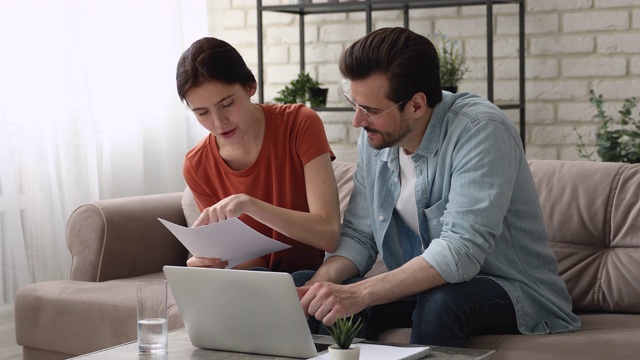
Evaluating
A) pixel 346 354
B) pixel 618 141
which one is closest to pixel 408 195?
pixel 346 354

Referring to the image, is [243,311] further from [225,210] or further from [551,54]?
[551,54]

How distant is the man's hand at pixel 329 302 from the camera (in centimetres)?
188

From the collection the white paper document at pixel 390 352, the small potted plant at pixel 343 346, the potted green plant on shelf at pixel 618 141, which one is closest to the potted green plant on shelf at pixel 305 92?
the potted green plant on shelf at pixel 618 141

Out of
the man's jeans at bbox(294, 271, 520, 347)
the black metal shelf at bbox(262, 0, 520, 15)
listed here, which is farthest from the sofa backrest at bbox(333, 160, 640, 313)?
the black metal shelf at bbox(262, 0, 520, 15)

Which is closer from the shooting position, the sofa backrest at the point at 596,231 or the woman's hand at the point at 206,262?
the woman's hand at the point at 206,262

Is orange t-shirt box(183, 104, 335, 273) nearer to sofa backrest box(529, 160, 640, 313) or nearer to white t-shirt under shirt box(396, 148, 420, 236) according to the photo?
white t-shirt under shirt box(396, 148, 420, 236)

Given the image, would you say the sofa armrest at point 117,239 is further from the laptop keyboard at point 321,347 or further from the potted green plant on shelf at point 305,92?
the laptop keyboard at point 321,347

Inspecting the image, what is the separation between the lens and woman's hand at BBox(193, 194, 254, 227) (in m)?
2.13

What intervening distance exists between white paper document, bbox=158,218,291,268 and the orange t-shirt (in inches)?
9.9

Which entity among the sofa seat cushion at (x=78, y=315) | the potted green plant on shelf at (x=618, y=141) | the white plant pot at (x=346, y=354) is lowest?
the sofa seat cushion at (x=78, y=315)

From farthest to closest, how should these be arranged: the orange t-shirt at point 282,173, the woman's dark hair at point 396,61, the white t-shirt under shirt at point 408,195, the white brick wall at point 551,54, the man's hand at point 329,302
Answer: the white brick wall at point 551,54 → the orange t-shirt at point 282,173 → the white t-shirt under shirt at point 408,195 → the woman's dark hair at point 396,61 → the man's hand at point 329,302

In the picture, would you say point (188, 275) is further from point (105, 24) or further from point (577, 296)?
point (105, 24)

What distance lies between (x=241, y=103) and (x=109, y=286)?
87cm

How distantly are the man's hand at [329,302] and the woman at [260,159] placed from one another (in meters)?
0.36
